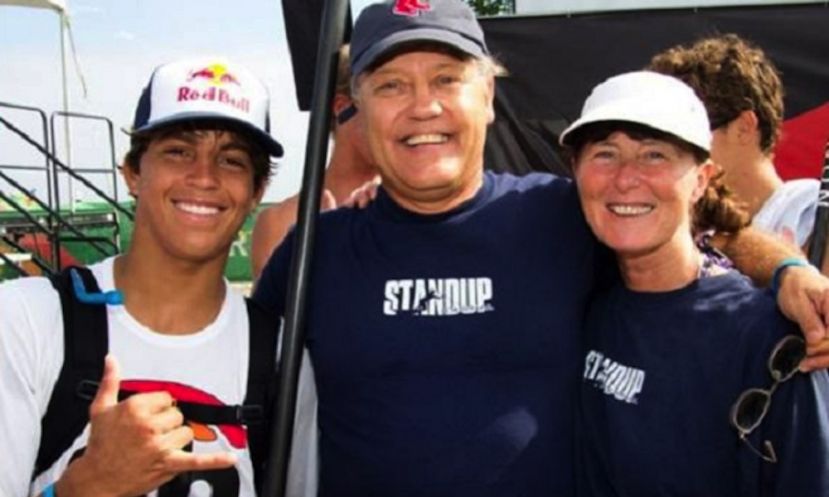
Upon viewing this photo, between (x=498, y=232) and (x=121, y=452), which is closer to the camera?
(x=121, y=452)

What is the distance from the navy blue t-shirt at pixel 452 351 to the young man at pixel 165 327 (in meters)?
0.26

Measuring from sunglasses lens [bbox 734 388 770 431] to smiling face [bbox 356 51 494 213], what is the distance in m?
0.89

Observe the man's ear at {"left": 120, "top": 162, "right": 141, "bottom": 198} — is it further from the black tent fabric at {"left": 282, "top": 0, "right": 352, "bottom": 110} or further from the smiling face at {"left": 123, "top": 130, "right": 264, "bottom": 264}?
the black tent fabric at {"left": 282, "top": 0, "right": 352, "bottom": 110}

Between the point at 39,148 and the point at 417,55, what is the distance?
973cm

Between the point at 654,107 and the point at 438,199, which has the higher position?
the point at 654,107

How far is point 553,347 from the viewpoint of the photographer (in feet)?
7.08

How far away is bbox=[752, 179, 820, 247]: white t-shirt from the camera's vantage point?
3080 millimetres

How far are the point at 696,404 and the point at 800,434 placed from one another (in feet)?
0.72

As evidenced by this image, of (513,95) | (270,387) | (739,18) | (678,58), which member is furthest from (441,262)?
(739,18)

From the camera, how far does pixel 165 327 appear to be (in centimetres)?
206

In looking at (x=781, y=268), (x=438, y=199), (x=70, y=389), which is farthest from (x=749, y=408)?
(x=70, y=389)

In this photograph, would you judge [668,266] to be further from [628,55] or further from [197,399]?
[628,55]

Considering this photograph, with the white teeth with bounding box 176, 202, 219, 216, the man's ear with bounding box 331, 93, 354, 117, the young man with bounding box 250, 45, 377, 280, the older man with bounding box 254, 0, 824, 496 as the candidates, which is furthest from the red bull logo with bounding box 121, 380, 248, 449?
the young man with bounding box 250, 45, 377, 280

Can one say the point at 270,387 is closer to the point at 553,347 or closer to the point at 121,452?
the point at 121,452
